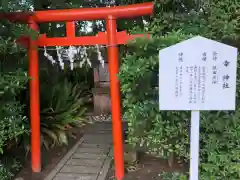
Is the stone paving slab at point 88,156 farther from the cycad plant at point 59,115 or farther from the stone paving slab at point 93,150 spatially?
the cycad plant at point 59,115

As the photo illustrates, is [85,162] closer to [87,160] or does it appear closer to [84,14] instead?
[87,160]

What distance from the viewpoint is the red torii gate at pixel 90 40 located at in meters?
4.33

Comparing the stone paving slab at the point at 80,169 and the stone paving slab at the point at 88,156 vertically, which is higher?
the stone paving slab at the point at 88,156

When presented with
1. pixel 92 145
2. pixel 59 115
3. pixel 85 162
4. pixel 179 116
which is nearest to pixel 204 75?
pixel 179 116

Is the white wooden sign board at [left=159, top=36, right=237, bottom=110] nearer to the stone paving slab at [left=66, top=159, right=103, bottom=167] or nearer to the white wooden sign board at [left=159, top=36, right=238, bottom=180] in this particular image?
→ the white wooden sign board at [left=159, top=36, right=238, bottom=180]

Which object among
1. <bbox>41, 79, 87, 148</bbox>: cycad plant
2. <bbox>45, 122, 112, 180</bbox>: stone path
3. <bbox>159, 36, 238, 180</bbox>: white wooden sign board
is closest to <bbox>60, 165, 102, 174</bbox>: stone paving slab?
<bbox>45, 122, 112, 180</bbox>: stone path

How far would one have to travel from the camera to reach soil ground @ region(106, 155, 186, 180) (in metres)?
4.52

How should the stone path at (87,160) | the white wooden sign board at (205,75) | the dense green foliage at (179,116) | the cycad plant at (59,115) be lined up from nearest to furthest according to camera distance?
1. the white wooden sign board at (205,75)
2. the dense green foliage at (179,116)
3. the stone path at (87,160)
4. the cycad plant at (59,115)

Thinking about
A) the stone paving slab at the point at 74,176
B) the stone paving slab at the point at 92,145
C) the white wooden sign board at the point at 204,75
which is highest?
the white wooden sign board at the point at 204,75

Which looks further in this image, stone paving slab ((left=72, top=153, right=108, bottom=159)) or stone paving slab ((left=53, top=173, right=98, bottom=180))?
stone paving slab ((left=72, top=153, right=108, bottom=159))

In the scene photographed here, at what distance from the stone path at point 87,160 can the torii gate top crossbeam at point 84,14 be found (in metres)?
2.39

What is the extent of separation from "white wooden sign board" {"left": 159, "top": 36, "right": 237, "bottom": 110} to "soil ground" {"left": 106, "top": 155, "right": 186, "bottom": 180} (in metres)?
1.93

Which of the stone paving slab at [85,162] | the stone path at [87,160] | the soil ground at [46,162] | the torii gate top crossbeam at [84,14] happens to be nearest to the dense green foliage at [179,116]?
the torii gate top crossbeam at [84,14]

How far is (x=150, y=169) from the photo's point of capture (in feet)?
15.5
